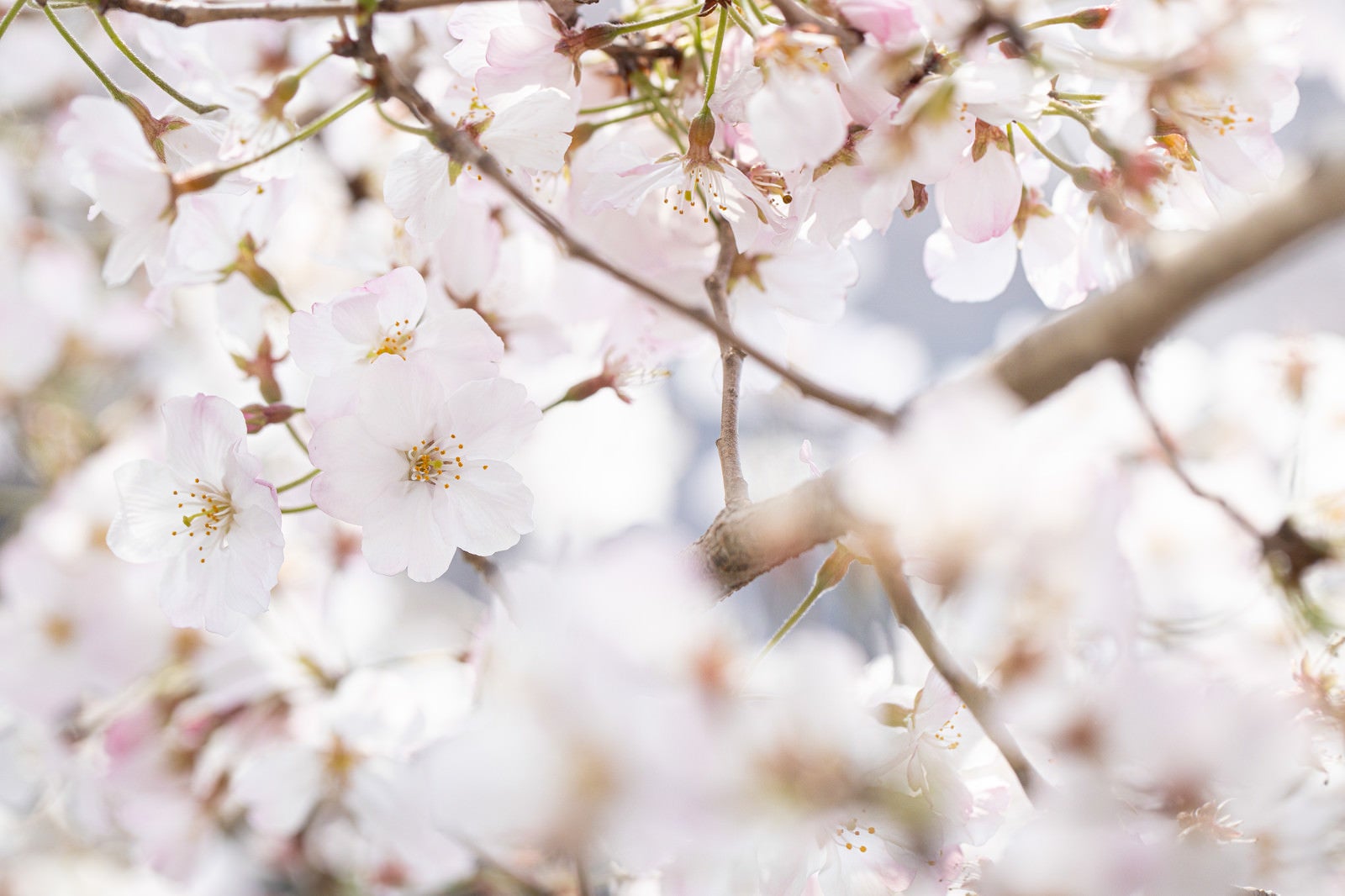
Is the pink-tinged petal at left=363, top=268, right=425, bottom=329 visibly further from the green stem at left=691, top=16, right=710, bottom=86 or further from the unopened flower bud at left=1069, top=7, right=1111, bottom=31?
the unopened flower bud at left=1069, top=7, right=1111, bottom=31

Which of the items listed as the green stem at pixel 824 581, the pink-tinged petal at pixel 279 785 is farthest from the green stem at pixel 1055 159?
the pink-tinged petal at pixel 279 785

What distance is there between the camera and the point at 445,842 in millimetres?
805

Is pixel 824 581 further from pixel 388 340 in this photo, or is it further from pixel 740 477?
pixel 388 340

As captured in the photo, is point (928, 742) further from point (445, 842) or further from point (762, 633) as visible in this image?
point (445, 842)

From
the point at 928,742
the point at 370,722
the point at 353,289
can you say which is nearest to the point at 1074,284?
the point at 928,742

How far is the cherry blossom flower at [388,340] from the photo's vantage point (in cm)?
50

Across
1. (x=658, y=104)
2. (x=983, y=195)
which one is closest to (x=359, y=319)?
(x=658, y=104)

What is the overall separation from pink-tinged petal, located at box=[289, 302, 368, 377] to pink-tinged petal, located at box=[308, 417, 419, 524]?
6cm

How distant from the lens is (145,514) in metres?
0.55

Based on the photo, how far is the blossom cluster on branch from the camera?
298mm

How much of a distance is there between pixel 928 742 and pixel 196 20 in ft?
1.62

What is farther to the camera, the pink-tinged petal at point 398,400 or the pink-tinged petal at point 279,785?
the pink-tinged petal at point 279,785

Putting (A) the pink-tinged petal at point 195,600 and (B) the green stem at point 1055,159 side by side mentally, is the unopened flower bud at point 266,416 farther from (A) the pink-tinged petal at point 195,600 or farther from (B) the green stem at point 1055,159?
(B) the green stem at point 1055,159

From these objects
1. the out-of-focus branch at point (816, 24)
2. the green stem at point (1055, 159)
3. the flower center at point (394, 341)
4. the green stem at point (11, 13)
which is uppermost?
the out-of-focus branch at point (816, 24)
